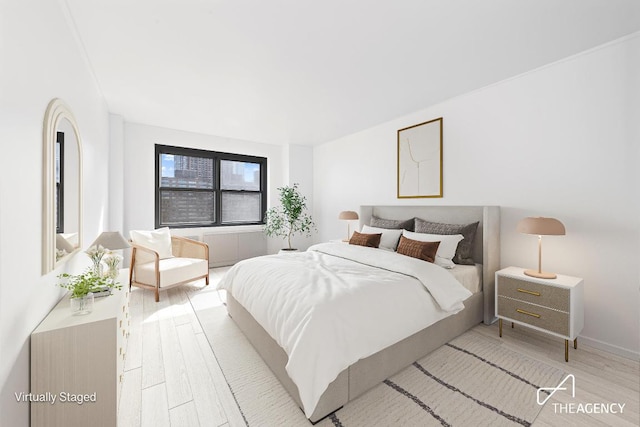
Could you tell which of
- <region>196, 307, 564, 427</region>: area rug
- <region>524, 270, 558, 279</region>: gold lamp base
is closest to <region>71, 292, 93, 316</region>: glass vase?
<region>196, 307, 564, 427</region>: area rug

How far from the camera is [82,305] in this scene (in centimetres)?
153

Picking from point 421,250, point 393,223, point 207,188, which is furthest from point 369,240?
point 207,188

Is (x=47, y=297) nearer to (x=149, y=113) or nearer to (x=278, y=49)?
(x=278, y=49)

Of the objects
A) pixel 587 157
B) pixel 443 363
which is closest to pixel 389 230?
pixel 443 363

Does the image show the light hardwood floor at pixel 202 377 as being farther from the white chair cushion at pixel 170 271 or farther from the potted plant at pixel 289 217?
Result: the potted plant at pixel 289 217

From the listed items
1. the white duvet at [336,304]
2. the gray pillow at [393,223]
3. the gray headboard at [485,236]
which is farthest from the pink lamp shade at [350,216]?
the white duvet at [336,304]

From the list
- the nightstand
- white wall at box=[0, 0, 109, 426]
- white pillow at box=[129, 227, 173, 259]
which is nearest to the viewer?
white wall at box=[0, 0, 109, 426]

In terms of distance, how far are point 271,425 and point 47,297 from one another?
1.50 meters

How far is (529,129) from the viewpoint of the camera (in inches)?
106

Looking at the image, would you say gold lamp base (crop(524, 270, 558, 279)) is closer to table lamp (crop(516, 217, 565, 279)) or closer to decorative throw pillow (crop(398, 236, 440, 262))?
table lamp (crop(516, 217, 565, 279))

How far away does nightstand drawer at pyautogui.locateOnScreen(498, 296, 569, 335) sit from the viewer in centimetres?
217

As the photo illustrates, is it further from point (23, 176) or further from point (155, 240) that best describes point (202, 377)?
point (155, 240)

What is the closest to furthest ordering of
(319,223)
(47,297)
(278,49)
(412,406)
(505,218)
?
(47,297) → (412,406) → (278,49) → (505,218) → (319,223)

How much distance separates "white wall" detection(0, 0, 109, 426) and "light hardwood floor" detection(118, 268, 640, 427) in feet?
2.14
